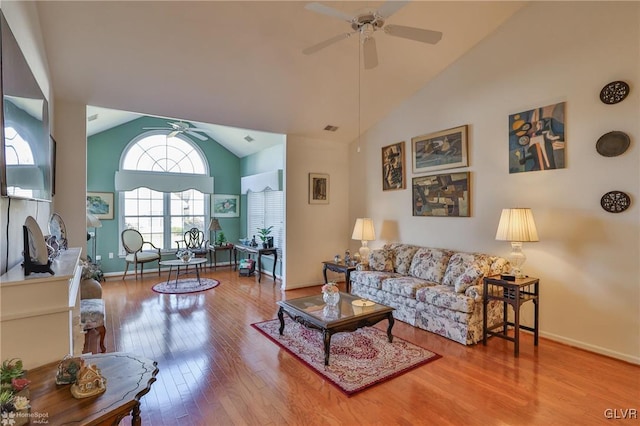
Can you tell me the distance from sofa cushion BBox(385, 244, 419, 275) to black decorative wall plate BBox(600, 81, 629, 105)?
109 inches

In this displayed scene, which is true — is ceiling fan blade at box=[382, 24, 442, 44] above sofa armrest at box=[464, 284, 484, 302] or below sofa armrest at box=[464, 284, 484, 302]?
above

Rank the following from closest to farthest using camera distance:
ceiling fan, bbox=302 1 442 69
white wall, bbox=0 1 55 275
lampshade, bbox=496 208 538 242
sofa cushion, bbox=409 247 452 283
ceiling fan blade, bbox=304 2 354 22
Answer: white wall, bbox=0 1 55 275 → ceiling fan blade, bbox=304 2 354 22 → ceiling fan, bbox=302 1 442 69 → lampshade, bbox=496 208 538 242 → sofa cushion, bbox=409 247 452 283

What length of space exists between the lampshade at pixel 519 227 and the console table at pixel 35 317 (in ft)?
12.5

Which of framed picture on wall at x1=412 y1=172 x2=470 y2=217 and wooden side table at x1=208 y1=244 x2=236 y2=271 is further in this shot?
wooden side table at x1=208 y1=244 x2=236 y2=271

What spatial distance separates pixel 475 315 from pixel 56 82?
18.3 ft

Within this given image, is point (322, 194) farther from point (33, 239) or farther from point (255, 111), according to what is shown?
point (33, 239)

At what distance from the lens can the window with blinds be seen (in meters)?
6.97

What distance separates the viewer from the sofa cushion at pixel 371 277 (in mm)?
4543

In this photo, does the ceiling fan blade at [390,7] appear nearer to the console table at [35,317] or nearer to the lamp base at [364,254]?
the console table at [35,317]

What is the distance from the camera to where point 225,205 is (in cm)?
839

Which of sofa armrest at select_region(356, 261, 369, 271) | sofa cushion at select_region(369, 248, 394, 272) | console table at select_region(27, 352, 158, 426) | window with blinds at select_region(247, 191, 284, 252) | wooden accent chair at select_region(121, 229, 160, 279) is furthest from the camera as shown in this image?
window with blinds at select_region(247, 191, 284, 252)

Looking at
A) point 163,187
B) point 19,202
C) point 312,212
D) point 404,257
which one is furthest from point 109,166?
point 404,257

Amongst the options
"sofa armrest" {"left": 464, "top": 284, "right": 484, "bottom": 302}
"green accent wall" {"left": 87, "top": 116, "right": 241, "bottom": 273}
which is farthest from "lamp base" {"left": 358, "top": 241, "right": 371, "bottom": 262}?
"green accent wall" {"left": 87, "top": 116, "right": 241, "bottom": 273}

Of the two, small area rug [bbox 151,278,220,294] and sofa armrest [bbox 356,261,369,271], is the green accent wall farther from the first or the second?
sofa armrest [bbox 356,261,369,271]
